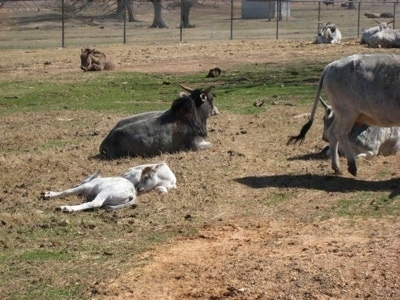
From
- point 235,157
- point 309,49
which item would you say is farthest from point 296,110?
point 309,49

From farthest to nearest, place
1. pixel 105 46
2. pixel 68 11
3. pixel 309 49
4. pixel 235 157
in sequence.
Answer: pixel 68 11 → pixel 105 46 → pixel 309 49 → pixel 235 157

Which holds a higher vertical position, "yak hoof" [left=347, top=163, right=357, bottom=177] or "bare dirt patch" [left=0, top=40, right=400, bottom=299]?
"yak hoof" [left=347, top=163, right=357, bottom=177]

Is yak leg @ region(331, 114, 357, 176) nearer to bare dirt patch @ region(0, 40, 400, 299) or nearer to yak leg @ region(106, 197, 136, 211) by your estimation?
bare dirt patch @ region(0, 40, 400, 299)

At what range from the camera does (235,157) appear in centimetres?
1466


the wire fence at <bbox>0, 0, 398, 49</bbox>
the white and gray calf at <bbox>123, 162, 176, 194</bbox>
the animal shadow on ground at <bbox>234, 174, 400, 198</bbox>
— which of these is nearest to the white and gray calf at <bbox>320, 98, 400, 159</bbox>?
the animal shadow on ground at <bbox>234, 174, 400, 198</bbox>

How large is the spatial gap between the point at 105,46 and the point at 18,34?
580 inches

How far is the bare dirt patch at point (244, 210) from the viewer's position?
852cm

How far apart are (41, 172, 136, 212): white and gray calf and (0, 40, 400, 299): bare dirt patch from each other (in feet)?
0.75

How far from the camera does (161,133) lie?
49.9 ft

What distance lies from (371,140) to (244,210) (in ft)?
11.3

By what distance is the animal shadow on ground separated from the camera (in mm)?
12383

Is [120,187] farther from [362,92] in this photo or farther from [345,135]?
[362,92]

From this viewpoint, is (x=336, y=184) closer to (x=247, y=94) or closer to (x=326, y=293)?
(x=326, y=293)

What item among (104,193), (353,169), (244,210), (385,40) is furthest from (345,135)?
(385,40)
